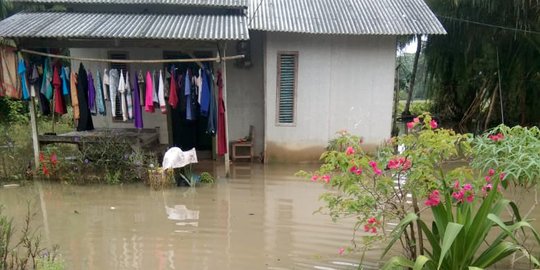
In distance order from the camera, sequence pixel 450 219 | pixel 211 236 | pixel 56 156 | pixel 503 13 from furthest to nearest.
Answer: pixel 503 13 → pixel 56 156 → pixel 211 236 → pixel 450 219

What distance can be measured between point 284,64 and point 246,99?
4.46 ft

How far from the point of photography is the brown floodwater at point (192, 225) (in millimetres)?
4551

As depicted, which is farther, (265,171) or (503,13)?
(503,13)

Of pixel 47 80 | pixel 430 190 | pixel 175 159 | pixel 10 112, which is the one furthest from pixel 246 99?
pixel 10 112

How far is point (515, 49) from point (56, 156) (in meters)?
12.2

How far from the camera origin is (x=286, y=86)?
923cm

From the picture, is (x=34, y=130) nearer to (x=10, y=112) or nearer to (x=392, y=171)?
(x=392, y=171)

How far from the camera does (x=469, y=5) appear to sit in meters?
11.4

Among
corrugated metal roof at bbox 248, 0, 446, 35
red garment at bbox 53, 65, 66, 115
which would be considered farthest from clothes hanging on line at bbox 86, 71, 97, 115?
corrugated metal roof at bbox 248, 0, 446, 35

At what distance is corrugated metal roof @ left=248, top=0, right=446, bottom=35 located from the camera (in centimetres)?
884

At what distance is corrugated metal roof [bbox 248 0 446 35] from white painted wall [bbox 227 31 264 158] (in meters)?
0.97

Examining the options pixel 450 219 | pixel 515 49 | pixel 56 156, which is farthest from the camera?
pixel 515 49

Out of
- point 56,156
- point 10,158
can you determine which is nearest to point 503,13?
point 56,156

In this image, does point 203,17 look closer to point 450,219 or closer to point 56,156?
point 56,156
